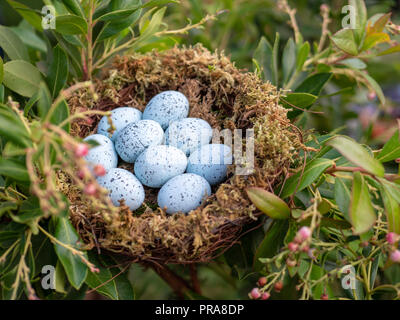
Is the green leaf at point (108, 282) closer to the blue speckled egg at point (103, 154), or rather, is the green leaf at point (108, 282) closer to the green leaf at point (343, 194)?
the blue speckled egg at point (103, 154)

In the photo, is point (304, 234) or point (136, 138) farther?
point (136, 138)

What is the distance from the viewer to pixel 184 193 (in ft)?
2.86

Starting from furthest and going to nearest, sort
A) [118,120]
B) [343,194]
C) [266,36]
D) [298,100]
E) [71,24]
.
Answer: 1. [266,36]
2. [118,120]
3. [298,100]
4. [71,24]
5. [343,194]

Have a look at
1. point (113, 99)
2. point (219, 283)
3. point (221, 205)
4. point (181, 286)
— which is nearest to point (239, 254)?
point (221, 205)

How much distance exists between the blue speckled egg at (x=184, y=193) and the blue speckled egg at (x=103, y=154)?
17cm

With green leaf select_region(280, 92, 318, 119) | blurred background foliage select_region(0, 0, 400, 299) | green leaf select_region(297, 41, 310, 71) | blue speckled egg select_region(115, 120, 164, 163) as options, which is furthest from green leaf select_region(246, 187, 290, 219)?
blurred background foliage select_region(0, 0, 400, 299)

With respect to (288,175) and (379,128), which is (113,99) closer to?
(288,175)

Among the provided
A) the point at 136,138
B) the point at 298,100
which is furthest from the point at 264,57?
the point at 136,138

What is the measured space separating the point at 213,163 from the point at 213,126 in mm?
155

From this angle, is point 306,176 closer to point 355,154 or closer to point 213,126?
point 355,154

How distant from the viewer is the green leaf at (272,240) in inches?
29.4

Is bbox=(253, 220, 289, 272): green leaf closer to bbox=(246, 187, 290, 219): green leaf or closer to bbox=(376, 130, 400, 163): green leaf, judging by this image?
bbox=(246, 187, 290, 219): green leaf

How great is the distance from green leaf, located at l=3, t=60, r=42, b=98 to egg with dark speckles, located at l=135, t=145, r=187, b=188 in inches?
11.9
